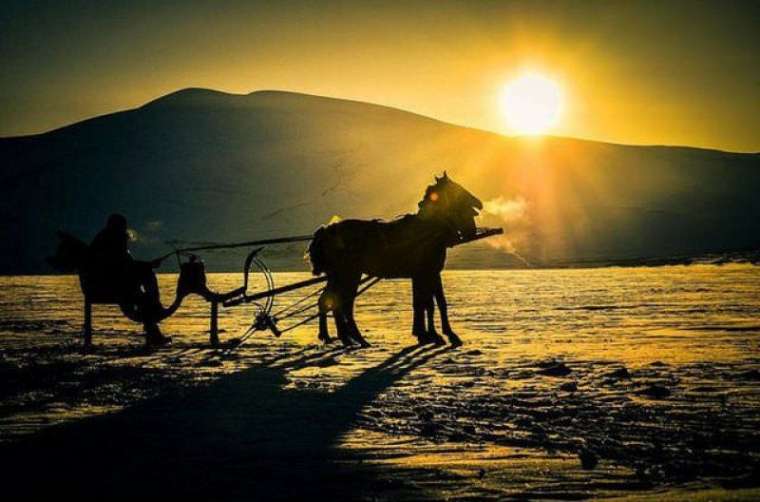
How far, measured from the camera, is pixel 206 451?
23.3ft

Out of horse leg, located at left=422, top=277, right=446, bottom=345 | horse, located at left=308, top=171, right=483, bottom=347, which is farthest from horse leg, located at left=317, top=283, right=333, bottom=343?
horse leg, located at left=422, top=277, right=446, bottom=345

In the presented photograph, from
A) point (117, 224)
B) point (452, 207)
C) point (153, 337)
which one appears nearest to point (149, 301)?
point (153, 337)

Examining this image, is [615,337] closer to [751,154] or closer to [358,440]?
[358,440]

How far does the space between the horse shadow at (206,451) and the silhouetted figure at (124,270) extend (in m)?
5.91

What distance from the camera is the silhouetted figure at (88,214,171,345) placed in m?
15.7

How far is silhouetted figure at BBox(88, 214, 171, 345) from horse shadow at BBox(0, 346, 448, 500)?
5913 mm

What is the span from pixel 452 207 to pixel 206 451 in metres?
10.7

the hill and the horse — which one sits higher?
the hill

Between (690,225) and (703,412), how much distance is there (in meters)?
125

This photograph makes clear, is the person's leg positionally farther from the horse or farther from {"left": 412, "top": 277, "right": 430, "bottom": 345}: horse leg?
{"left": 412, "top": 277, "right": 430, "bottom": 345}: horse leg

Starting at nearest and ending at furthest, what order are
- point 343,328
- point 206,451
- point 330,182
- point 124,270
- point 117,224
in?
point 206,451 → point 124,270 → point 117,224 → point 343,328 → point 330,182

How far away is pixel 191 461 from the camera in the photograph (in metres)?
6.73

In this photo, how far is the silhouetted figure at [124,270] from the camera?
1568cm

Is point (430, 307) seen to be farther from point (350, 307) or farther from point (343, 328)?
point (343, 328)
